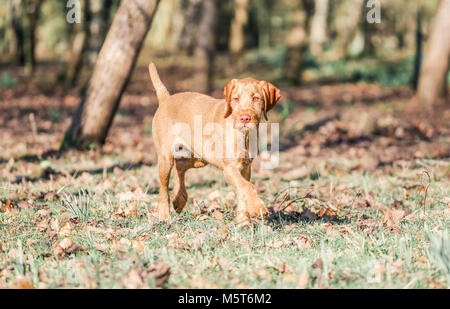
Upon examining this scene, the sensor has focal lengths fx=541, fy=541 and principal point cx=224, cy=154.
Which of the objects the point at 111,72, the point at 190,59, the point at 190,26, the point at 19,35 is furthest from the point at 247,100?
the point at 190,26

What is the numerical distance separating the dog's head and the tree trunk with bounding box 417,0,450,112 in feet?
27.9

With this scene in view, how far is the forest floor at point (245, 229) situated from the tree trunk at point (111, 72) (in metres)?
0.29

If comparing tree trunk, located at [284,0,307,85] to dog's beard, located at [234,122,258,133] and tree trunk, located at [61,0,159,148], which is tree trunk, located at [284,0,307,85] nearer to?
tree trunk, located at [61,0,159,148]

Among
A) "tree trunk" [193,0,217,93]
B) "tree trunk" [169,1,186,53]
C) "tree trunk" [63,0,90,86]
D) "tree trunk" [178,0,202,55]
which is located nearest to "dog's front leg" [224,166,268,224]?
"tree trunk" [193,0,217,93]

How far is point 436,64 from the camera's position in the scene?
11.8 meters

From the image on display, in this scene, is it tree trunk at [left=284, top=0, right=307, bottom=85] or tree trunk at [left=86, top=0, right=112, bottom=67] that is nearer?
tree trunk at [left=86, top=0, right=112, bottom=67]

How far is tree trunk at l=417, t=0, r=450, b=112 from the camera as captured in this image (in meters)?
11.5

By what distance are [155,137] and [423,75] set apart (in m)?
8.93

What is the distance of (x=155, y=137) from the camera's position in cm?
486

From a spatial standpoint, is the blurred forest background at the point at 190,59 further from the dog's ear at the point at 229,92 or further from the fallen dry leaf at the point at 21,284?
the fallen dry leaf at the point at 21,284

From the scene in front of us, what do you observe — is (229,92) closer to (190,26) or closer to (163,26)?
(190,26)

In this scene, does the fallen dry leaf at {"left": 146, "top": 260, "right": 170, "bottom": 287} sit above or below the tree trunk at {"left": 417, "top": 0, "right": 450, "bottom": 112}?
below
